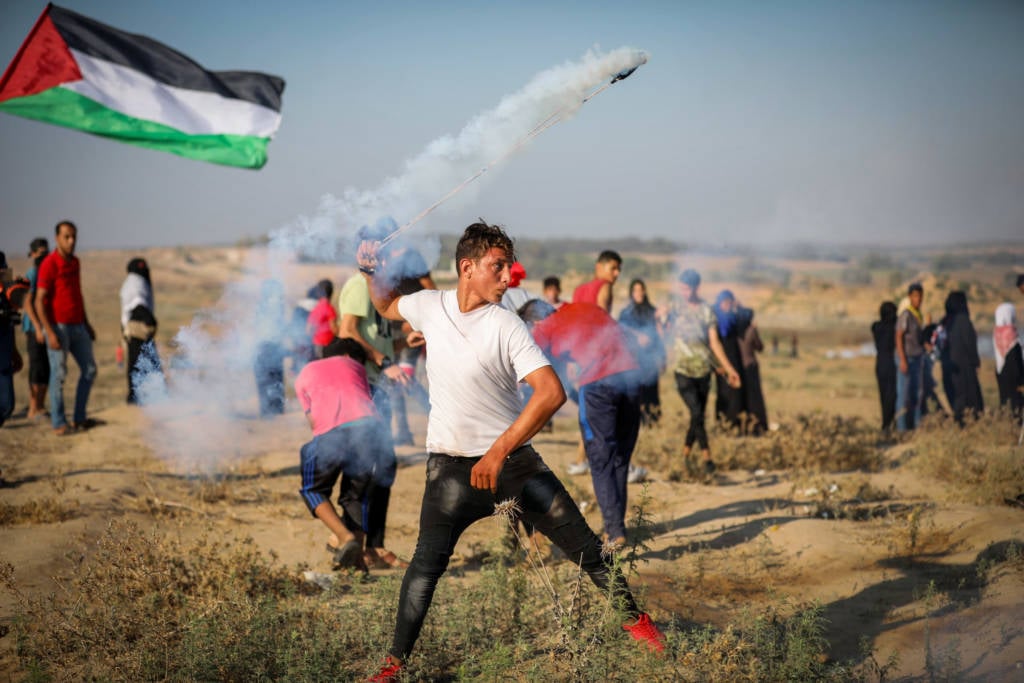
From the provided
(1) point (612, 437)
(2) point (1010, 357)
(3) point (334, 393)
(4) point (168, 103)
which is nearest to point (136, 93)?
(4) point (168, 103)

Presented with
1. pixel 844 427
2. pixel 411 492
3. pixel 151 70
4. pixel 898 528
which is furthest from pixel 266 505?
pixel 844 427

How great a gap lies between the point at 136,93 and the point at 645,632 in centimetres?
681

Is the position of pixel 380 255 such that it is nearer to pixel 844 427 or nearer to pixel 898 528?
pixel 898 528

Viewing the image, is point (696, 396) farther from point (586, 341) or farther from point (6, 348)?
point (6, 348)

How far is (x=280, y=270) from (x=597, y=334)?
97.5 inches

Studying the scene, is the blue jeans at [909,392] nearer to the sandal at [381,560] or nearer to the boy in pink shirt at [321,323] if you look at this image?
the boy in pink shirt at [321,323]

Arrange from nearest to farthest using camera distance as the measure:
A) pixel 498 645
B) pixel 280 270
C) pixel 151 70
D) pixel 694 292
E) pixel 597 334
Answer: pixel 498 645 < pixel 597 334 < pixel 280 270 < pixel 151 70 < pixel 694 292

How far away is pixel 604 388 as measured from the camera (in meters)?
6.29

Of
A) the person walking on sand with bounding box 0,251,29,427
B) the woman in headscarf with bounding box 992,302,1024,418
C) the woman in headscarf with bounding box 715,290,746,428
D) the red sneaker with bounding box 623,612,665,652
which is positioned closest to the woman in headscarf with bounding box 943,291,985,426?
the woman in headscarf with bounding box 992,302,1024,418

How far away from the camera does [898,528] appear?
6797 millimetres

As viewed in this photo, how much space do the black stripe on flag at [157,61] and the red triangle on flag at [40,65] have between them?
0.10m

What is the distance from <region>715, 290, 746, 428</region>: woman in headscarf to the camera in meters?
10.5

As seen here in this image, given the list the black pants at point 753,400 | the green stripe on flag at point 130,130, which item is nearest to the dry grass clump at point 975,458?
the black pants at point 753,400

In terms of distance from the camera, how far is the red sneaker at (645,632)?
399cm
